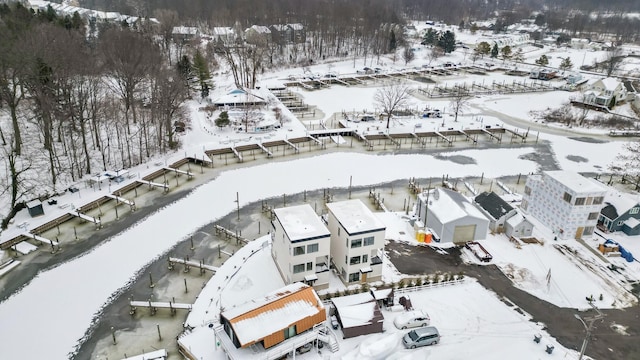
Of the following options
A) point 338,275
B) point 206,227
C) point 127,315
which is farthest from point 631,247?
point 127,315

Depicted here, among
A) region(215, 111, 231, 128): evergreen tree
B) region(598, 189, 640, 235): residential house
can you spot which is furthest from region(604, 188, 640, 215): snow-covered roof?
region(215, 111, 231, 128): evergreen tree

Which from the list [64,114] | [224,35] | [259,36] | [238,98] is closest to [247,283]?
[64,114]

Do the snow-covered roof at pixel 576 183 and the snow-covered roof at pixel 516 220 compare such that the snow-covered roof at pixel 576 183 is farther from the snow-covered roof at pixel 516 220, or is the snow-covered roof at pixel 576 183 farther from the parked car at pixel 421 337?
the parked car at pixel 421 337

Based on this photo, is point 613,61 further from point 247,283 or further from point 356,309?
point 247,283

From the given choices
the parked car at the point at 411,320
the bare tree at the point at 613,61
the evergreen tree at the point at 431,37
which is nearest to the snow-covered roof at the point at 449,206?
the parked car at the point at 411,320

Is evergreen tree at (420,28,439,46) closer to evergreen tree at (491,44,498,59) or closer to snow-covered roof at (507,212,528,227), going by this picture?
evergreen tree at (491,44,498,59)

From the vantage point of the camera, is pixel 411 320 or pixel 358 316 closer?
pixel 358 316

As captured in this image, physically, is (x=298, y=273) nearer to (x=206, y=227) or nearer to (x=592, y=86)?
(x=206, y=227)
